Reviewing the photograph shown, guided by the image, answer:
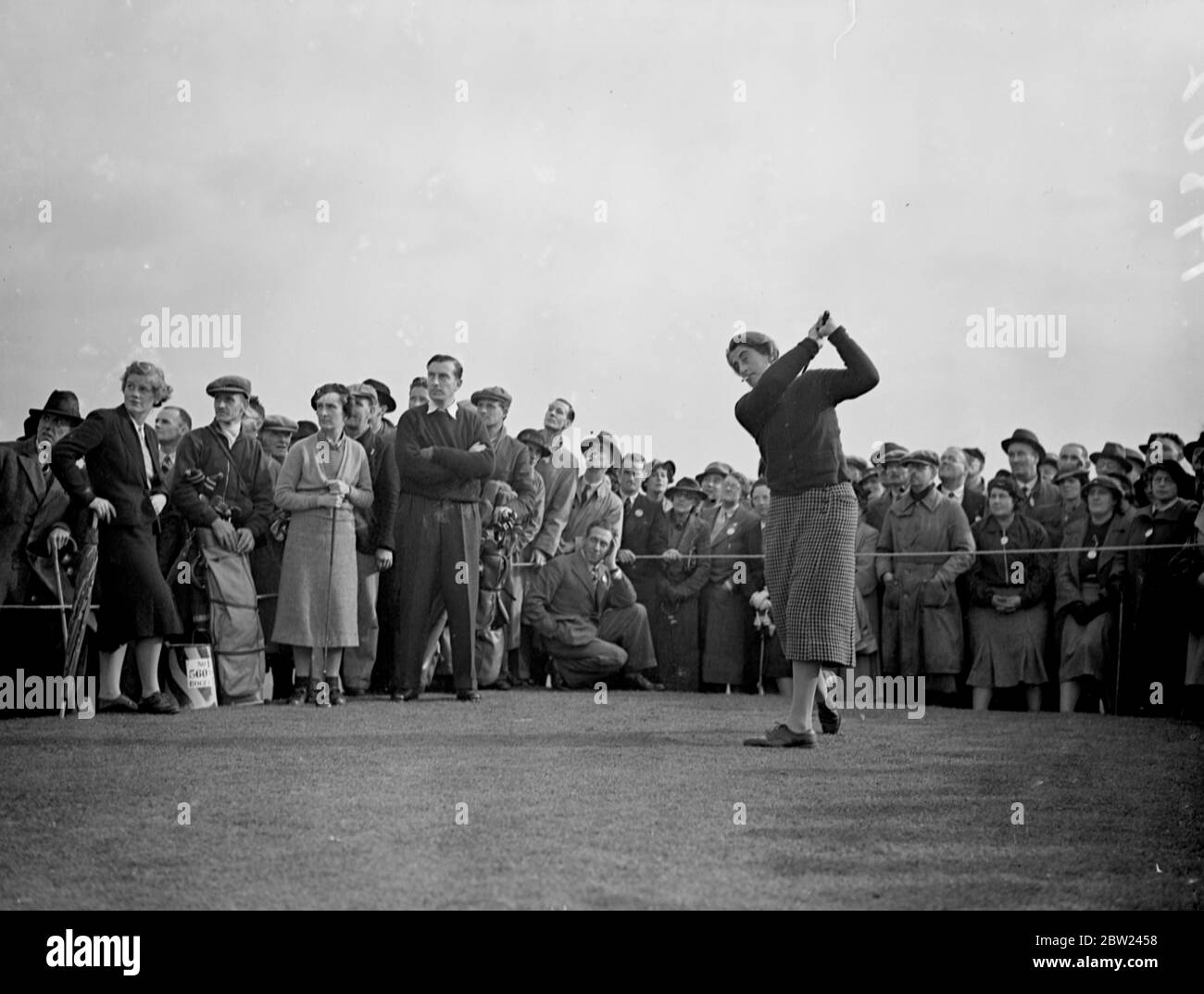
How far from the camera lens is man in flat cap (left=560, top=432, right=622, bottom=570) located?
43.3 feet

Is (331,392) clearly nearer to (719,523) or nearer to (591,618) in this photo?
(591,618)

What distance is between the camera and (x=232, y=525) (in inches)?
420

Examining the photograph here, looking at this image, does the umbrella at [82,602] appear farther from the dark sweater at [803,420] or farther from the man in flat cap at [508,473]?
the dark sweater at [803,420]

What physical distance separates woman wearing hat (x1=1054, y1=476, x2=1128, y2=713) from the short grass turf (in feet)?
6.66

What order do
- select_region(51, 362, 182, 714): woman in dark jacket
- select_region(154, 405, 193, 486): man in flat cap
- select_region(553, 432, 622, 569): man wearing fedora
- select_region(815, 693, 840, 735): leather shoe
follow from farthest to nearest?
1. select_region(553, 432, 622, 569): man wearing fedora
2. select_region(154, 405, 193, 486): man in flat cap
3. select_region(51, 362, 182, 714): woman in dark jacket
4. select_region(815, 693, 840, 735): leather shoe

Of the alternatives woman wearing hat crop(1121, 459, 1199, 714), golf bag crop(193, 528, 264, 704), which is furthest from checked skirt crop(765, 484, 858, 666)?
golf bag crop(193, 528, 264, 704)

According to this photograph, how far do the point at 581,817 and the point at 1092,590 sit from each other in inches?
257

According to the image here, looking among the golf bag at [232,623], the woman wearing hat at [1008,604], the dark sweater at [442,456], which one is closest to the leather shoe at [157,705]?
the golf bag at [232,623]

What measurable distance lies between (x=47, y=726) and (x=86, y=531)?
5.14ft

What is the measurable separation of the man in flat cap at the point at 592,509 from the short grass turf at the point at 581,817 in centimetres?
433

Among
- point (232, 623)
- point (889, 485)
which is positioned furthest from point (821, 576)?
point (889, 485)

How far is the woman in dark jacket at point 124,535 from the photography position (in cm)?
927

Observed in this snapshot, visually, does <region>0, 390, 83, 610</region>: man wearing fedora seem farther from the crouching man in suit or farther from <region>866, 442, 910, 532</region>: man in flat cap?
<region>866, 442, 910, 532</region>: man in flat cap
